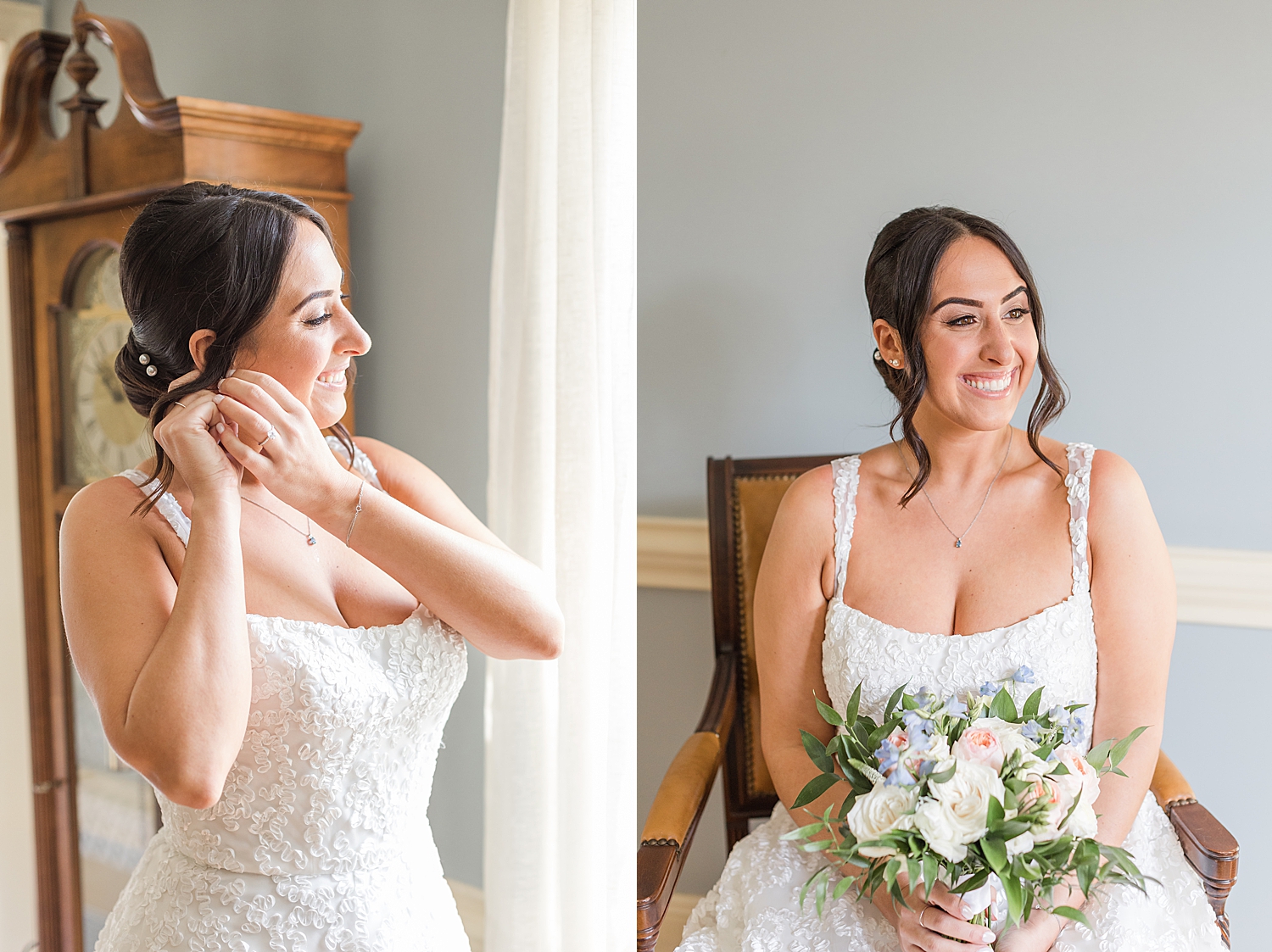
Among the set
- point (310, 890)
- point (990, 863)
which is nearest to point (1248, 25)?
point (990, 863)

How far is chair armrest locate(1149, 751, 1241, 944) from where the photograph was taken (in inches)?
57.7

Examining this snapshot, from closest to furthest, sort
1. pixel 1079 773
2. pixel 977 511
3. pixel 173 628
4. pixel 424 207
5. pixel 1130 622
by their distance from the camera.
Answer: pixel 173 628
pixel 1079 773
pixel 1130 622
pixel 977 511
pixel 424 207

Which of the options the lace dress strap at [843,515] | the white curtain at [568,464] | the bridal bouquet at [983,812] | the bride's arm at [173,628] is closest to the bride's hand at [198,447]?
the bride's arm at [173,628]

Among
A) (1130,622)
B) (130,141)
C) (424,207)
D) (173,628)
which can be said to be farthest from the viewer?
(424,207)

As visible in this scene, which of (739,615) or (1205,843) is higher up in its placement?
(739,615)

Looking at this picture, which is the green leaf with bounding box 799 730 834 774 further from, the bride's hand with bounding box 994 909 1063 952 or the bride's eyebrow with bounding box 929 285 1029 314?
the bride's eyebrow with bounding box 929 285 1029 314

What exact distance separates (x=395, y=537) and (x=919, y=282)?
92 cm

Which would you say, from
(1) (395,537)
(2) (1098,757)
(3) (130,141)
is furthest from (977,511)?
(3) (130,141)

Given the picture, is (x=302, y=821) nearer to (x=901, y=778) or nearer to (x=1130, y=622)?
(x=901, y=778)

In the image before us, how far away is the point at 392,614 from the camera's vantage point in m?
1.48

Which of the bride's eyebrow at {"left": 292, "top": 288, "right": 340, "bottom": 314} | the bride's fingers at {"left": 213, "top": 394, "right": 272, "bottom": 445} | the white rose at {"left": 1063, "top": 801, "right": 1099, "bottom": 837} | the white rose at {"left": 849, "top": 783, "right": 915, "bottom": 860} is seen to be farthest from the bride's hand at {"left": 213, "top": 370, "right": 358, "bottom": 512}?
the white rose at {"left": 1063, "top": 801, "right": 1099, "bottom": 837}

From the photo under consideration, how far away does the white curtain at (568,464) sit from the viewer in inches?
71.9

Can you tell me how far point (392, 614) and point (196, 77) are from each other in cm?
219

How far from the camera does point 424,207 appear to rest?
2613 millimetres
